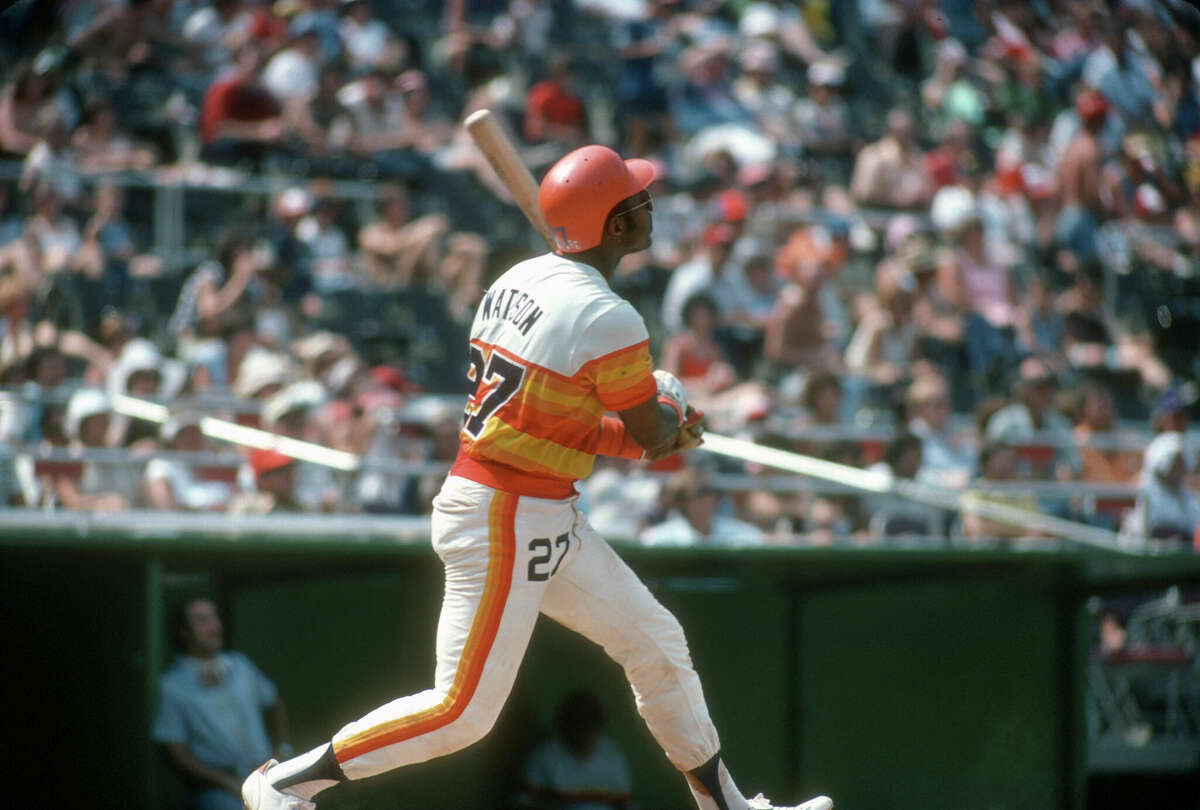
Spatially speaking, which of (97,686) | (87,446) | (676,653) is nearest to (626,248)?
(676,653)

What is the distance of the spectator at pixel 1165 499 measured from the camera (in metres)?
9.15

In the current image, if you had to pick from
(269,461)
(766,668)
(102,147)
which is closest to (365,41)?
(102,147)

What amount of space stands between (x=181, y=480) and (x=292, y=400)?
687 mm

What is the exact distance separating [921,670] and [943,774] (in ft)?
1.49

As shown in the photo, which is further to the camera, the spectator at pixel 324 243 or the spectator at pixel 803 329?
the spectator at pixel 324 243

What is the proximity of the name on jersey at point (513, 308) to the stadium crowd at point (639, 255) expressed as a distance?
118 inches

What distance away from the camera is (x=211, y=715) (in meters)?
6.37

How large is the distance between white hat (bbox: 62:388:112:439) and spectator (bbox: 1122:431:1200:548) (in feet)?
18.2

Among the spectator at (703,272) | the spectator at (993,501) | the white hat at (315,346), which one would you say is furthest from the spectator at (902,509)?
the white hat at (315,346)

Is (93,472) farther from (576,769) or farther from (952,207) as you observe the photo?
(952,207)

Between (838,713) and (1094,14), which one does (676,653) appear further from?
(1094,14)

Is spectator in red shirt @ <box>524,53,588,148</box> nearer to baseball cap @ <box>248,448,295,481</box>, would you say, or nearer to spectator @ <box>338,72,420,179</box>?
spectator @ <box>338,72,420,179</box>

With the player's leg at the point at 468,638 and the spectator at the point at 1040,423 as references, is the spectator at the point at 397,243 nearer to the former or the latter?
the spectator at the point at 1040,423

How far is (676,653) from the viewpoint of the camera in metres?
4.70
